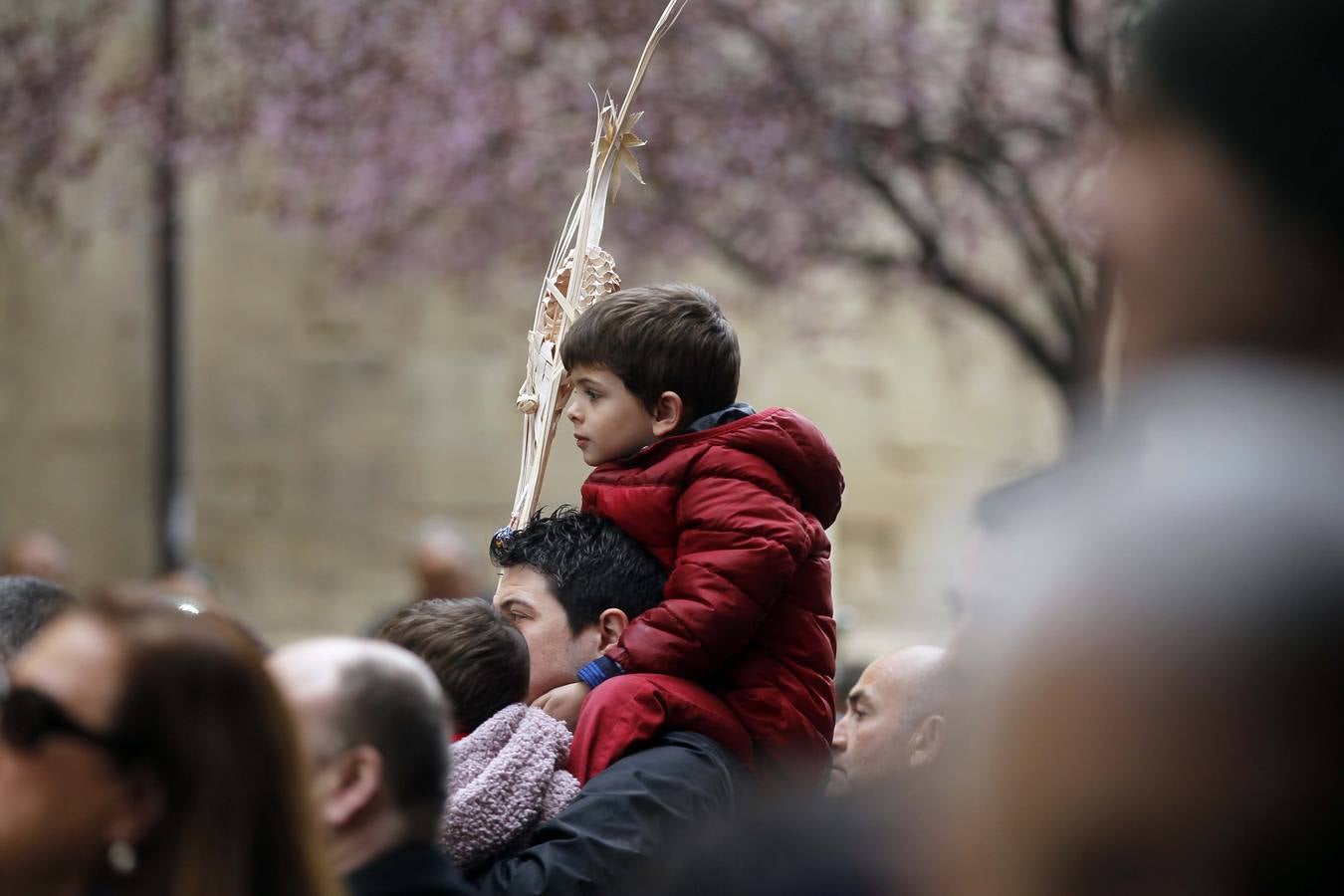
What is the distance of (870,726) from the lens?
3.86 m

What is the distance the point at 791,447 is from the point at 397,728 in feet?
4.06

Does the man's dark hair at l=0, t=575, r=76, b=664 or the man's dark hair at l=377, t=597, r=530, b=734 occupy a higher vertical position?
the man's dark hair at l=377, t=597, r=530, b=734

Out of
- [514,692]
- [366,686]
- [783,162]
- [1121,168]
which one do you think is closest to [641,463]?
[514,692]

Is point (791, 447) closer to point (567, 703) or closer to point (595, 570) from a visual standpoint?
point (595, 570)

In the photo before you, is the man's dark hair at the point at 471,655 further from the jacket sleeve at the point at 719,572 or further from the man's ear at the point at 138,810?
the man's ear at the point at 138,810

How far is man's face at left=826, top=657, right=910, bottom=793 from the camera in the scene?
372 cm

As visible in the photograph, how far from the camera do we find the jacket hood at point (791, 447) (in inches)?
124

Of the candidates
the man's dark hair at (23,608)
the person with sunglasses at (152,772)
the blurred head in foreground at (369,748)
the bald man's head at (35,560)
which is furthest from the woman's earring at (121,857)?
the bald man's head at (35,560)

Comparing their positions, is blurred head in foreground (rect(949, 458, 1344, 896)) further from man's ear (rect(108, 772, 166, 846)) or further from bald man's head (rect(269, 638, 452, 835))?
bald man's head (rect(269, 638, 452, 835))

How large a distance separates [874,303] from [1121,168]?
12.2 meters

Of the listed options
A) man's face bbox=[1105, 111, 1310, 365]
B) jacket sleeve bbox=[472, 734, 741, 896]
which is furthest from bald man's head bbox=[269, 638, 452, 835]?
man's face bbox=[1105, 111, 1310, 365]

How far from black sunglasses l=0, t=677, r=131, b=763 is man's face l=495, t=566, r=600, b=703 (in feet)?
4.69

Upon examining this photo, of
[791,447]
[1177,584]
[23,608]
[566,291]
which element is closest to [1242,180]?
[1177,584]

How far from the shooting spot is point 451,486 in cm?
1359
